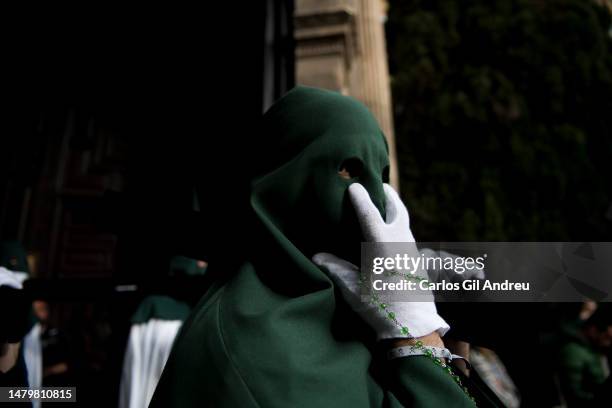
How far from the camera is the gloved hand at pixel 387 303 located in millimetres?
1105

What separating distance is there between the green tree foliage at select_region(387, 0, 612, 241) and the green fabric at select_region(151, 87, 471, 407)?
1532 cm

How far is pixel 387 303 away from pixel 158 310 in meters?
2.81

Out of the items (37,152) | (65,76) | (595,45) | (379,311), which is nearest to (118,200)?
(379,311)

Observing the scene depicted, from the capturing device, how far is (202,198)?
301cm

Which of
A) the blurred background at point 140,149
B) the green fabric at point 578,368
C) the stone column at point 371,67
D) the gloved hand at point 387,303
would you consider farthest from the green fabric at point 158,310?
the stone column at point 371,67

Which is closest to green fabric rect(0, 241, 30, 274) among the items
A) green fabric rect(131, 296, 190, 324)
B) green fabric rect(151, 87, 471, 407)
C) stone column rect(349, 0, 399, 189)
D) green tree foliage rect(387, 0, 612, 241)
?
green fabric rect(131, 296, 190, 324)

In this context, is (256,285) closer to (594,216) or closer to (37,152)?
(37,152)

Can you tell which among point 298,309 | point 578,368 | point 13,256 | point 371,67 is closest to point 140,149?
point 13,256

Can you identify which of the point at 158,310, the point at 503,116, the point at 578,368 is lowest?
the point at 578,368

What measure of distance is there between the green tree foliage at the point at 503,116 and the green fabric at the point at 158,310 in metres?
13.5

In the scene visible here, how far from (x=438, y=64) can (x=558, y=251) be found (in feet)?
60.7

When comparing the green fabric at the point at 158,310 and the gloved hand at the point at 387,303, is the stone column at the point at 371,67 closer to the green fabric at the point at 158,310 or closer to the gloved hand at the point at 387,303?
the green fabric at the point at 158,310

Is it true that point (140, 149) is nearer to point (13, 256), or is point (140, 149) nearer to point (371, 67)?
point (13, 256)

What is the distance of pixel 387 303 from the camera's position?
1130 millimetres
